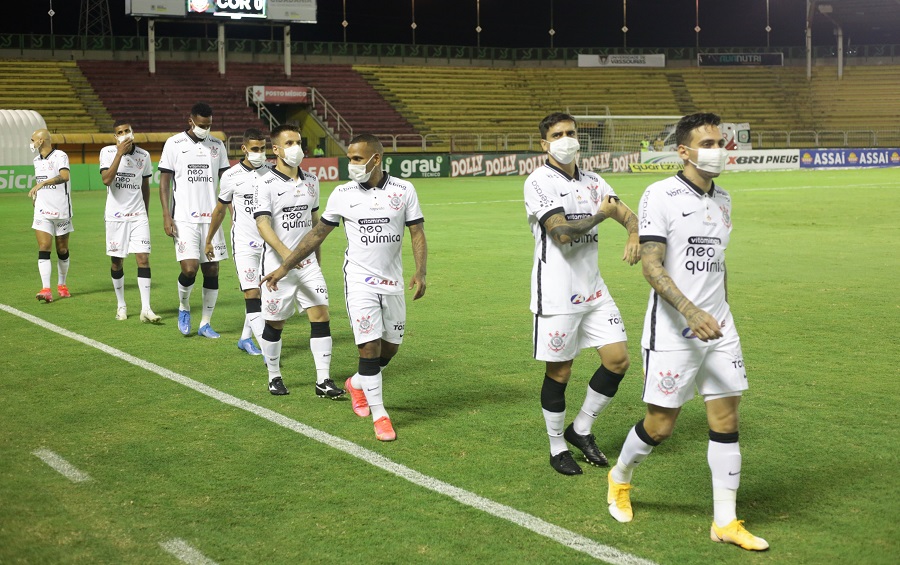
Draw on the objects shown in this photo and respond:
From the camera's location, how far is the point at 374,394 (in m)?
6.77

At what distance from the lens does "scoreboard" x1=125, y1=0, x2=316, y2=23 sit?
145 feet

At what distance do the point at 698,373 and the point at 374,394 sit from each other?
259 centimetres

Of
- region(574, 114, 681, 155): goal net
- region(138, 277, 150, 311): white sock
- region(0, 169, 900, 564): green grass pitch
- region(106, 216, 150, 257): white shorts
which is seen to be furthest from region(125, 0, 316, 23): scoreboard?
region(138, 277, 150, 311): white sock

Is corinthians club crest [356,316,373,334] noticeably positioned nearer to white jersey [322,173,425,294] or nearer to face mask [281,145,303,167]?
white jersey [322,173,425,294]

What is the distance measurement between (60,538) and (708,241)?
361 cm

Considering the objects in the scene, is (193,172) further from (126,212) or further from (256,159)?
(256,159)

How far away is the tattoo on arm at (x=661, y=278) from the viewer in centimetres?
472

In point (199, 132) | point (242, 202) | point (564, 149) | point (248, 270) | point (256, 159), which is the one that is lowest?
point (248, 270)

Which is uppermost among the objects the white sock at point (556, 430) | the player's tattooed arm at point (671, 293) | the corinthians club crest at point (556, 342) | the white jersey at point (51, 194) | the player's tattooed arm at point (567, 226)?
the white jersey at point (51, 194)

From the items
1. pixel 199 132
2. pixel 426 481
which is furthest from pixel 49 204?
pixel 426 481

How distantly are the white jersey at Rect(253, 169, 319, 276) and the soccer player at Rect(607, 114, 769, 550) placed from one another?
370cm

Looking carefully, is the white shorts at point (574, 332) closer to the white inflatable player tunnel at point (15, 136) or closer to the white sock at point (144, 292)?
the white sock at point (144, 292)

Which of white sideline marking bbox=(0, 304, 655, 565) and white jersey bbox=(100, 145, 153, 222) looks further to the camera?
white jersey bbox=(100, 145, 153, 222)

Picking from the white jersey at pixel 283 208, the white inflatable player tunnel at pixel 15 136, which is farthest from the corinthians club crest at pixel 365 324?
the white inflatable player tunnel at pixel 15 136
